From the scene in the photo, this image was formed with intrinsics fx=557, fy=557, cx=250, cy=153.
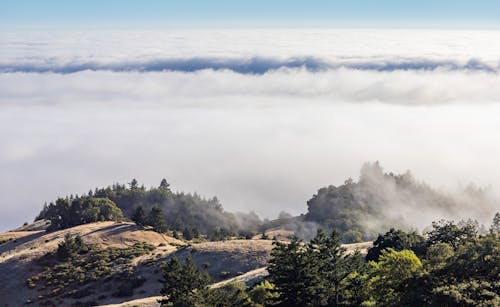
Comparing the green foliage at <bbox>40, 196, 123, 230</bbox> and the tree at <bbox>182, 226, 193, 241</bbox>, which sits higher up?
the green foliage at <bbox>40, 196, 123, 230</bbox>

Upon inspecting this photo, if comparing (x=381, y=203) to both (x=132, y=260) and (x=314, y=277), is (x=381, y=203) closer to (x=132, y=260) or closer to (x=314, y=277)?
(x=132, y=260)

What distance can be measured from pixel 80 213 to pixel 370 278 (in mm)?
81946

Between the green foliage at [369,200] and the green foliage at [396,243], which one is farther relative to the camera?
the green foliage at [369,200]

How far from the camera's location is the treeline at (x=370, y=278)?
114 feet

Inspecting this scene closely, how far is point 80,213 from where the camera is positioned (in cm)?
11381

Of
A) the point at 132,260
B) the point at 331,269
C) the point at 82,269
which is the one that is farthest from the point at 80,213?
the point at 331,269

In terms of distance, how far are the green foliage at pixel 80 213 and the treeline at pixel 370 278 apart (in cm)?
6226

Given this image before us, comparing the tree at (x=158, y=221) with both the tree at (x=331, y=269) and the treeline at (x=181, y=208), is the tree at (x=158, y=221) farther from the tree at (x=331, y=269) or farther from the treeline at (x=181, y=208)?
the tree at (x=331, y=269)

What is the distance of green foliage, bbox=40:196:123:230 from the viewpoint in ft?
370

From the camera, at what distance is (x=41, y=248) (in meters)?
91.4

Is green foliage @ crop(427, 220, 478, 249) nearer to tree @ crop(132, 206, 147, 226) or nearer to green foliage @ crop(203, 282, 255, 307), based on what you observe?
green foliage @ crop(203, 282, 255, 307)

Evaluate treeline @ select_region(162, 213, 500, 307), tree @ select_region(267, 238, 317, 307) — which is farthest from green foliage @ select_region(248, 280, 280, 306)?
tree @ select_region(267, 238, 317, 307)

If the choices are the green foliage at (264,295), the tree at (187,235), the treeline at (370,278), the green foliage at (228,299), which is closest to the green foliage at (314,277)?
the treeline at (370,278)

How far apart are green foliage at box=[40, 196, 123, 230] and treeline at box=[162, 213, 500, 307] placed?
62.3m
